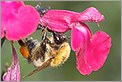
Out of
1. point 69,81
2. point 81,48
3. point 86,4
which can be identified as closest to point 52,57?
point 81,48

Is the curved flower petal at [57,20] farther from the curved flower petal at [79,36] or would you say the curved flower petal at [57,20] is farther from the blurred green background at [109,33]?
the blurred green background at [109,33]

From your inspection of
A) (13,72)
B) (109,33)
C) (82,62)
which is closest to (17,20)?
(13,72)

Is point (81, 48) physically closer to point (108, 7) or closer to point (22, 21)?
point (22, 21)

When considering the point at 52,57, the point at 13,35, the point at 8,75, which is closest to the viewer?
the point at 13,35

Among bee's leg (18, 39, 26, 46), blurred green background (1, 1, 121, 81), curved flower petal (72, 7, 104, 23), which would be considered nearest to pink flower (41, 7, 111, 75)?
curved flower petal (72, 7, 104, 23)

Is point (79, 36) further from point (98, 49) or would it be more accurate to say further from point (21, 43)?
point (21, 43)

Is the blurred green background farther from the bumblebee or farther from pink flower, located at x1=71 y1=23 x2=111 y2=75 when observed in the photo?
pink flower, located at x1=71 y1=23 x2=111 y2=75

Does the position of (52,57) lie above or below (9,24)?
below
